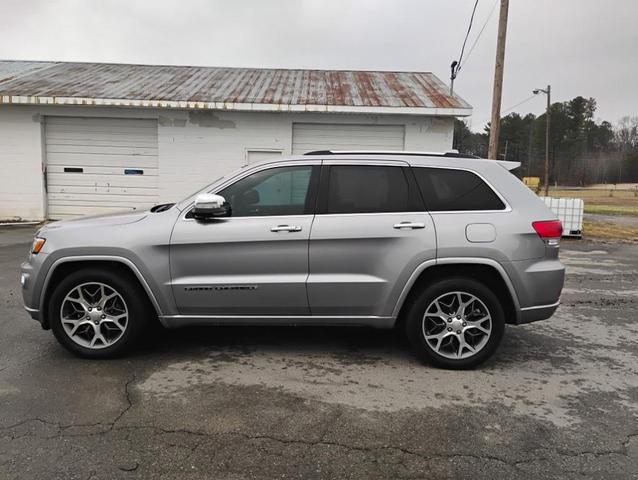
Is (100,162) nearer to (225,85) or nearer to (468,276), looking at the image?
(225,85)

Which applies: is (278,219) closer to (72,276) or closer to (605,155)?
(72,276)

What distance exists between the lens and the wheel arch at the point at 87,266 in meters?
4.18

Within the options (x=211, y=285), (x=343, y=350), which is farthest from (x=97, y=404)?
(x=343, y=350)

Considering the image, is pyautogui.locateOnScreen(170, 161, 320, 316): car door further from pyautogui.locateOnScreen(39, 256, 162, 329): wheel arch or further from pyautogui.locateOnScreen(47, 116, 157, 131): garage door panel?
pyautogui.locateOnScreen(47, 116, 157, 131): garage door panel

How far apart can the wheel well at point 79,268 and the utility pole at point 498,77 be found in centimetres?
1117

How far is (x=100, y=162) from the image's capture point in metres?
14.4

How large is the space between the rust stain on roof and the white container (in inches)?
135

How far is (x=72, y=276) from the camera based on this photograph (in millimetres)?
4234

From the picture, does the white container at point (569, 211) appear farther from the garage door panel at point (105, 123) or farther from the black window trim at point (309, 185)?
the garage door panel at point (105, 123)

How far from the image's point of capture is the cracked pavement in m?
2.86

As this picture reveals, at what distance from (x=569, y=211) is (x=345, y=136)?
627 cm

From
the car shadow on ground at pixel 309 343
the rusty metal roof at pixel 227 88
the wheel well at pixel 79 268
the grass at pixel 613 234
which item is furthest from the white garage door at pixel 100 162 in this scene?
the grass at pixel 613 234

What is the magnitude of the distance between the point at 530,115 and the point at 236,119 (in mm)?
84033

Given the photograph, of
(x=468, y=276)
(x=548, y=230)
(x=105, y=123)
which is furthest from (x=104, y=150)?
(x=548, y=230)
